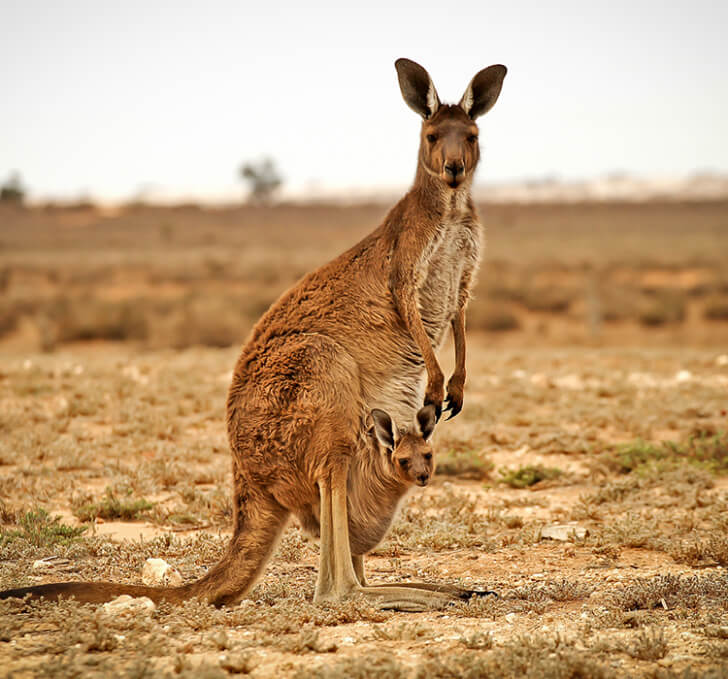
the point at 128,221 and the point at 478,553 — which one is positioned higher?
the point at 128,221

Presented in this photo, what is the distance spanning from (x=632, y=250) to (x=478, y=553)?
32342mm

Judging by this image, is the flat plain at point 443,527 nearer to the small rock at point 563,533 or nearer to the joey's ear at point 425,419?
the small rock at point 563,533

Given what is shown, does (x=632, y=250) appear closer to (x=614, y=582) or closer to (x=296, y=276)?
(x=296, y=276)

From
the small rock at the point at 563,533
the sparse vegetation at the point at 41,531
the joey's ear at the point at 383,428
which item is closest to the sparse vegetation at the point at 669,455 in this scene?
the small rock at the point at 563,533

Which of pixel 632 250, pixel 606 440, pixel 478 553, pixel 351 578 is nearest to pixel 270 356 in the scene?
pixel 351 578

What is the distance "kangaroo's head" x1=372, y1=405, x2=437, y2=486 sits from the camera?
445cm

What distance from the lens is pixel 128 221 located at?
51750 mm

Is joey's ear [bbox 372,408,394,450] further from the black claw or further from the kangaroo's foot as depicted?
Result: the black claw

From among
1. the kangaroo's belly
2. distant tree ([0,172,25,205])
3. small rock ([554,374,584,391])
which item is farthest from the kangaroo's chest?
distant tree ([0,172,25,205])

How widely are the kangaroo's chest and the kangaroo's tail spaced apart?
1390 mm

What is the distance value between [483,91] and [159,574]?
10.6 ft

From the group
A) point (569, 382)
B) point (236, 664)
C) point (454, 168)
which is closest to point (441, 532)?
point (454, 168)

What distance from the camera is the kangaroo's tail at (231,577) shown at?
13.2 ft

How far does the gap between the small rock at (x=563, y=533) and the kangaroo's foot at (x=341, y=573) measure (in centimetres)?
157
